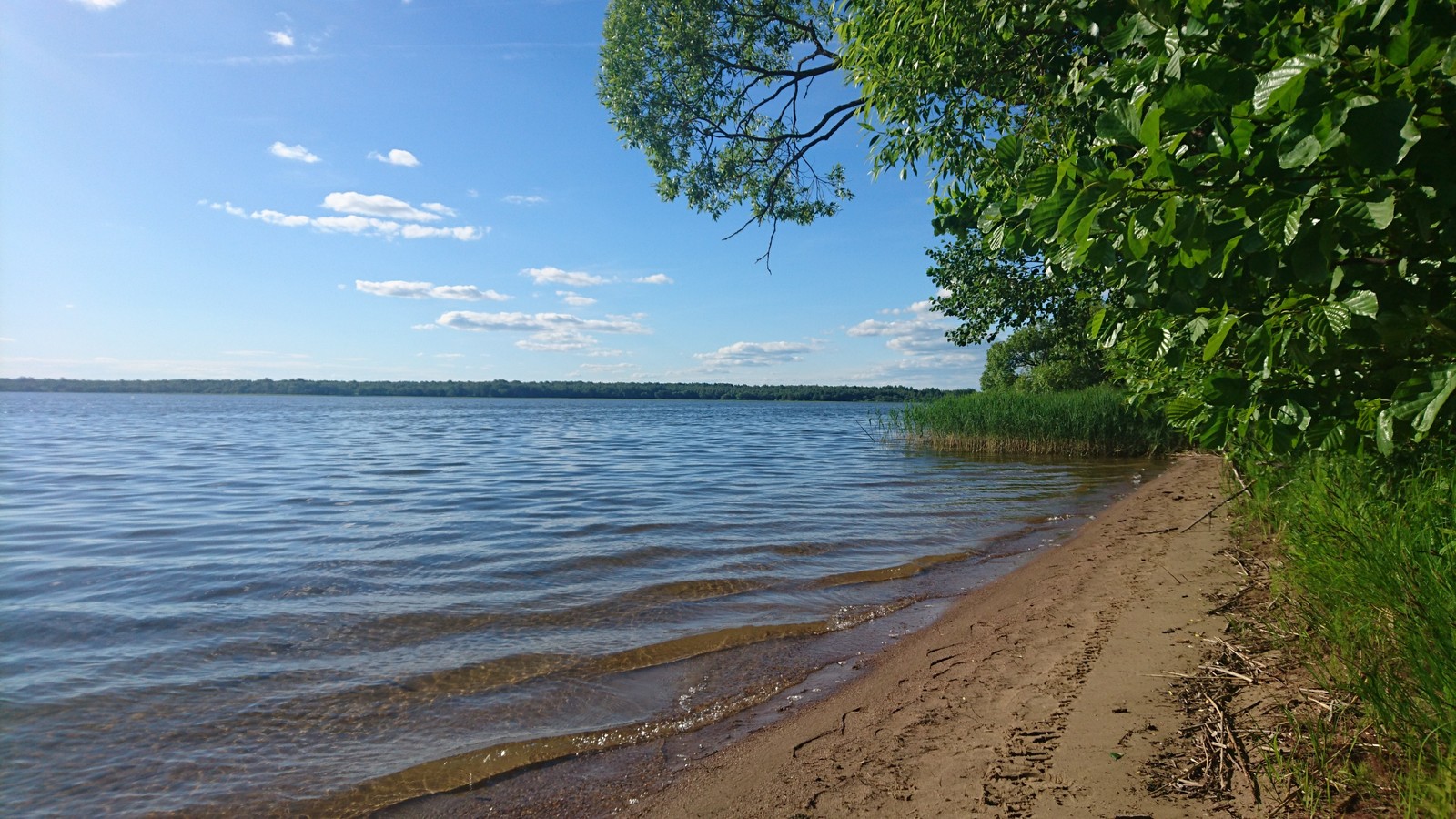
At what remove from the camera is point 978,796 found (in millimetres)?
3053

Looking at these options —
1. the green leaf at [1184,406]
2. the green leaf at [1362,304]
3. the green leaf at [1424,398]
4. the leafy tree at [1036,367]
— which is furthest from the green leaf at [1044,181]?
the leafy tree at [1036,367]

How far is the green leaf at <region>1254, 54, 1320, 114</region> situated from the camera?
152 cm

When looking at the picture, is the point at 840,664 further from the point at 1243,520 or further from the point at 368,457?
the point at 368,457

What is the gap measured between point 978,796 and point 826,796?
67 cm

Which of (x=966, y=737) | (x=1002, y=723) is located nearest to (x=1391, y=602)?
(x=1002, y=723)

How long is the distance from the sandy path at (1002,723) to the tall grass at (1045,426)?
51.8 feet

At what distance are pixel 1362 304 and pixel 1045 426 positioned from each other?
21306 mm

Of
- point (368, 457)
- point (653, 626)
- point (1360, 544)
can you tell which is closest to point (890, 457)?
point (368, 457)

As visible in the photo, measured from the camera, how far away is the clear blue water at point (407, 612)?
4406 mm

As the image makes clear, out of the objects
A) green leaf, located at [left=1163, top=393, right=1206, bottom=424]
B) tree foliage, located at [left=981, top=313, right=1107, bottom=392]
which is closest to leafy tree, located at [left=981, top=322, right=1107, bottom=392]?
tree foliage, located at [left=981, top=313, right=1107, bottom=392]

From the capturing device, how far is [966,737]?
3.70 meters

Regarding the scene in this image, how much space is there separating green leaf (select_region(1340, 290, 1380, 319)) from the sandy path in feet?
5.90

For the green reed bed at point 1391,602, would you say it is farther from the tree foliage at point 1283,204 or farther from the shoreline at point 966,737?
the tree foliage at point 1283,204

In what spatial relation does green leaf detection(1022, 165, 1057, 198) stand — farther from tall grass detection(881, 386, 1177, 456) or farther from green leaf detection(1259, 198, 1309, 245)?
tall grass detection(881, 386, 1177, 456)
